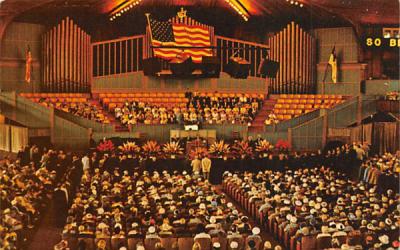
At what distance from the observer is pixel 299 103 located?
1193 inches

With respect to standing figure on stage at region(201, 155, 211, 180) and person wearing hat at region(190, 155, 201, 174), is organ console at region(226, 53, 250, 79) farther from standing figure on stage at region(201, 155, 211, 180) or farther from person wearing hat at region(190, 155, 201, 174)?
person wearing hat at region(190, 155, 201, 174)

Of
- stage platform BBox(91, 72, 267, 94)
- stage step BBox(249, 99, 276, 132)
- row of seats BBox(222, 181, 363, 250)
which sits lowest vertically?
row of seats BBox(222, 181, 363, 250)

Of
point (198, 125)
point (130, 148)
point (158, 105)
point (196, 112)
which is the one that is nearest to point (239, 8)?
point (196, 112)

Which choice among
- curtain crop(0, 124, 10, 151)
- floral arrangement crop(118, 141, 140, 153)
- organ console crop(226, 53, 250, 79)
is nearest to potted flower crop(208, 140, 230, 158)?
organ console crop(226, 53, 250, 79)

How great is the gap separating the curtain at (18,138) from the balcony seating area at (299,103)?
10789 mm

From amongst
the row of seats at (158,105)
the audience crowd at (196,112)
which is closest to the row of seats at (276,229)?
the audience crowd at (196,112)

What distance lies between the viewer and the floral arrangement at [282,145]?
Answer: 26.0 metres

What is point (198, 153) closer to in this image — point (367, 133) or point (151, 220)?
point (367, 133)

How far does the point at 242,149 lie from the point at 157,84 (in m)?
8.05

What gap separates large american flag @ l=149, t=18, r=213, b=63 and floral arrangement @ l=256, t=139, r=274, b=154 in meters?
4.81

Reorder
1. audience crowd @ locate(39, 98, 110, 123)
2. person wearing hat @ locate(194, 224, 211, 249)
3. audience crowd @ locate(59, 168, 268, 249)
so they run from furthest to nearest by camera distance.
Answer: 1. audience crowd @ locate(39, 98, 110, 123)
2. audience crowd @ locate(59, 168, 268, 249)
3. person wearing hat @ locate(194, 224, 211, 249)

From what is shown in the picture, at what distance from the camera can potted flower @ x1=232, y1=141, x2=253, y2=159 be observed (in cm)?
2470

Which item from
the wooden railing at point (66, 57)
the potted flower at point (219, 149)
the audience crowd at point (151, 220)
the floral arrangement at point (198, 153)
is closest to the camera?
the audience crowd at point (151, 220)

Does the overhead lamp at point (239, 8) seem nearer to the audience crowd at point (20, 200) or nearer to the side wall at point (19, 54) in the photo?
the side wall at point (19, 54)
